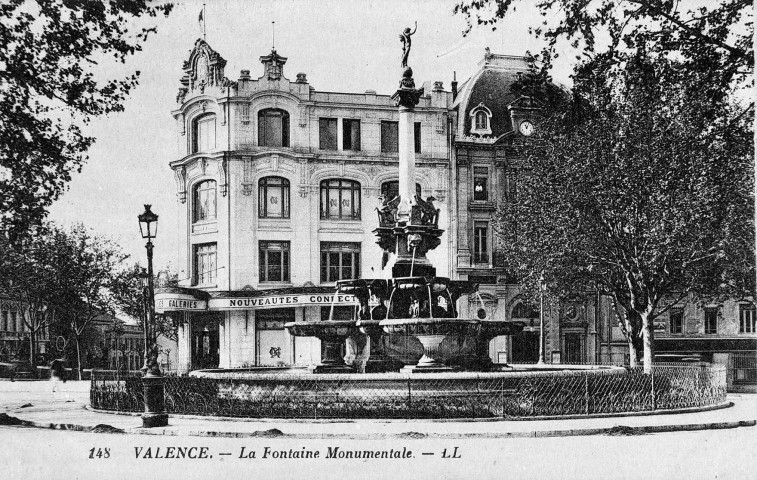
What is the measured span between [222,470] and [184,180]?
35682 millimetres

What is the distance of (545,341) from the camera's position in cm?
4747

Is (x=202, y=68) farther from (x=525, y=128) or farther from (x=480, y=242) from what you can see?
(x=525, y=128)

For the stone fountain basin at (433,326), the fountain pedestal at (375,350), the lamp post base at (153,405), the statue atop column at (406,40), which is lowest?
the lamp post base at (153,405)

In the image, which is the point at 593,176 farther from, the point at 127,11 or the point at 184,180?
the point at 184,180

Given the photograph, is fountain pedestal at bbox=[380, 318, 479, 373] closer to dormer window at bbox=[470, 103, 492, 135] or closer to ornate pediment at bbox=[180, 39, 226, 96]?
ornate pediment at bbox=[180, 39, 226, 96]

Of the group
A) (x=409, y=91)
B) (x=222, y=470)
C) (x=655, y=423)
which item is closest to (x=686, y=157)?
(x=409, y=91)

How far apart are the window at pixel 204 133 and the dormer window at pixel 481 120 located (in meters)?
14.2

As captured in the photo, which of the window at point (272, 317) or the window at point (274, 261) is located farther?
the window at point (274, 261)

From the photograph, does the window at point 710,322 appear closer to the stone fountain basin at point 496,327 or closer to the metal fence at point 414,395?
the stone fountain basin at point 496,327

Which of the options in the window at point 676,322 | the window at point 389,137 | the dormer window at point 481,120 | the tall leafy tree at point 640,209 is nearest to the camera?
the tall leafy tree at point 640,209

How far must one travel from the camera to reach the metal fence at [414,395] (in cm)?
1717

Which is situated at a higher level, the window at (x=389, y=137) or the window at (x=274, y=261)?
the window at (x=389, y=137)

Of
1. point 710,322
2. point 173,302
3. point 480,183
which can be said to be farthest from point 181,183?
point 710,322

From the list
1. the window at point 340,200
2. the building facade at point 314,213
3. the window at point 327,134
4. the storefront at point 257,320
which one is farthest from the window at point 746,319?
the window at point 327,134
